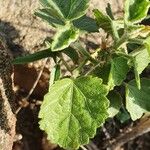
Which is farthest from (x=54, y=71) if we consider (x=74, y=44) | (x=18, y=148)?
(x=18, y=148)

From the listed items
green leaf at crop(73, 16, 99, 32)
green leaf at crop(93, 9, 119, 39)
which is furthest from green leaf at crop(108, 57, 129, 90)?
green leaf at crop(73, 16, 99, 32)

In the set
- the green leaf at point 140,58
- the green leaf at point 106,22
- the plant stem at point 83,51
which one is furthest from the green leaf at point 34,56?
the green leaf at point 140,58

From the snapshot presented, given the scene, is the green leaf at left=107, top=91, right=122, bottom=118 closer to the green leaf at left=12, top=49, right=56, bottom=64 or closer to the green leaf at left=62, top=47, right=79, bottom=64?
the green leaf at left=62, top=47, right=79, bottom=64

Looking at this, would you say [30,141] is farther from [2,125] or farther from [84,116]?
[84,116]

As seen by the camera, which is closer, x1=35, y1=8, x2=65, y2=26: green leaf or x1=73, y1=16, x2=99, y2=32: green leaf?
x1=35, y1=8, x2=65, y2=26: green leaf

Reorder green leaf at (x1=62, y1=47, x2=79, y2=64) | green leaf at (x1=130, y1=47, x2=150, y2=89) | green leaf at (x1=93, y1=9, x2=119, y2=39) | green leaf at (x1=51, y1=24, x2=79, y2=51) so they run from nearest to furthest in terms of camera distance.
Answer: green leaf at (x1=51, y1=24, x2=79, y2=51)
green leaf at (x1=93, y1=9, x2=119, y2=39)
green leaf at (x1=130, y1=47, x2=150, y2=89)
green leaf at (x1=62, y1=47, x2=79, y2=64)

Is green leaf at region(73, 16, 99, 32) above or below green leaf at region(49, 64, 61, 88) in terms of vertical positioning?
above

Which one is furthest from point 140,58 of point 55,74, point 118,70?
point 55,74
